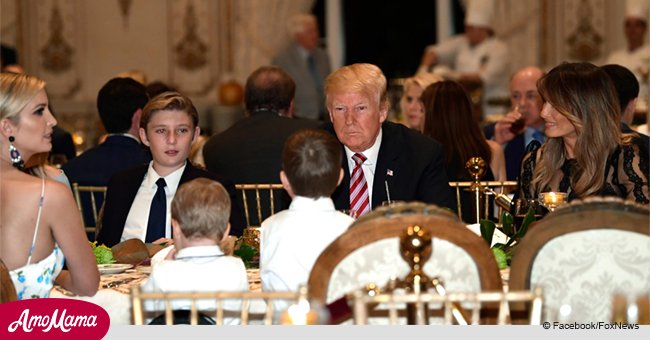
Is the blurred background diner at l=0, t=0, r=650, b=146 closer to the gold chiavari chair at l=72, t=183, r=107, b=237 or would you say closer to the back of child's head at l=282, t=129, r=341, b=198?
the gold chiavari chair at l=72, t=183, r=107, b=237

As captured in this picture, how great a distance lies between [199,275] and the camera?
3045 mm

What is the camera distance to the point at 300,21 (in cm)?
1048

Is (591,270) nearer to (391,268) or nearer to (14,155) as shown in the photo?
(391,268)

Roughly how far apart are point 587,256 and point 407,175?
161 centimetres

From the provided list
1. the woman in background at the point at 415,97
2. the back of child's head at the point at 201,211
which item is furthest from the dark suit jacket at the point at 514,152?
the back of child's head at the point at 201,211

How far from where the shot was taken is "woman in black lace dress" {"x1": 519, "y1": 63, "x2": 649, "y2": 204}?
13.8ft

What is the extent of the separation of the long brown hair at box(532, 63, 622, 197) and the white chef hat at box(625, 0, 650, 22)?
5.52 m

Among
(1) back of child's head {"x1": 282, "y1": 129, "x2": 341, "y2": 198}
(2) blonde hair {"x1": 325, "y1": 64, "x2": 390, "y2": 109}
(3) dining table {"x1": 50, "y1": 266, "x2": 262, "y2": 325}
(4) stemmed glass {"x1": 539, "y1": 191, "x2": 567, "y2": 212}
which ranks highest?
(2) blonde hair {"x1": 325, "y1": 64, "x2": 390, "y2": 109}

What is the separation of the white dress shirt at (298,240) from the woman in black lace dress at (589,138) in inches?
55.1

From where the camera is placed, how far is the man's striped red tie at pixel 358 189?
4.34 m

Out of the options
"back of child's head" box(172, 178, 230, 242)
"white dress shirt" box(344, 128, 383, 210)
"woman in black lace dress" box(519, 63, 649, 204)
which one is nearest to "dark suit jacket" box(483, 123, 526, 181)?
"woman in black lace dress" box(519, 63, 649, 204)

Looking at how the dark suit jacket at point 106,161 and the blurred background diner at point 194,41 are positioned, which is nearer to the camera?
the dark suit jacket at point 106,161

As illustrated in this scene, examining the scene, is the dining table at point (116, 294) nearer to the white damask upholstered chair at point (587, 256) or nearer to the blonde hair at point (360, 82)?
the white damask upholstered chair at point (587, 256)

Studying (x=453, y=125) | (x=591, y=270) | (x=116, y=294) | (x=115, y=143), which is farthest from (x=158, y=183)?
(x=591, y=270)
